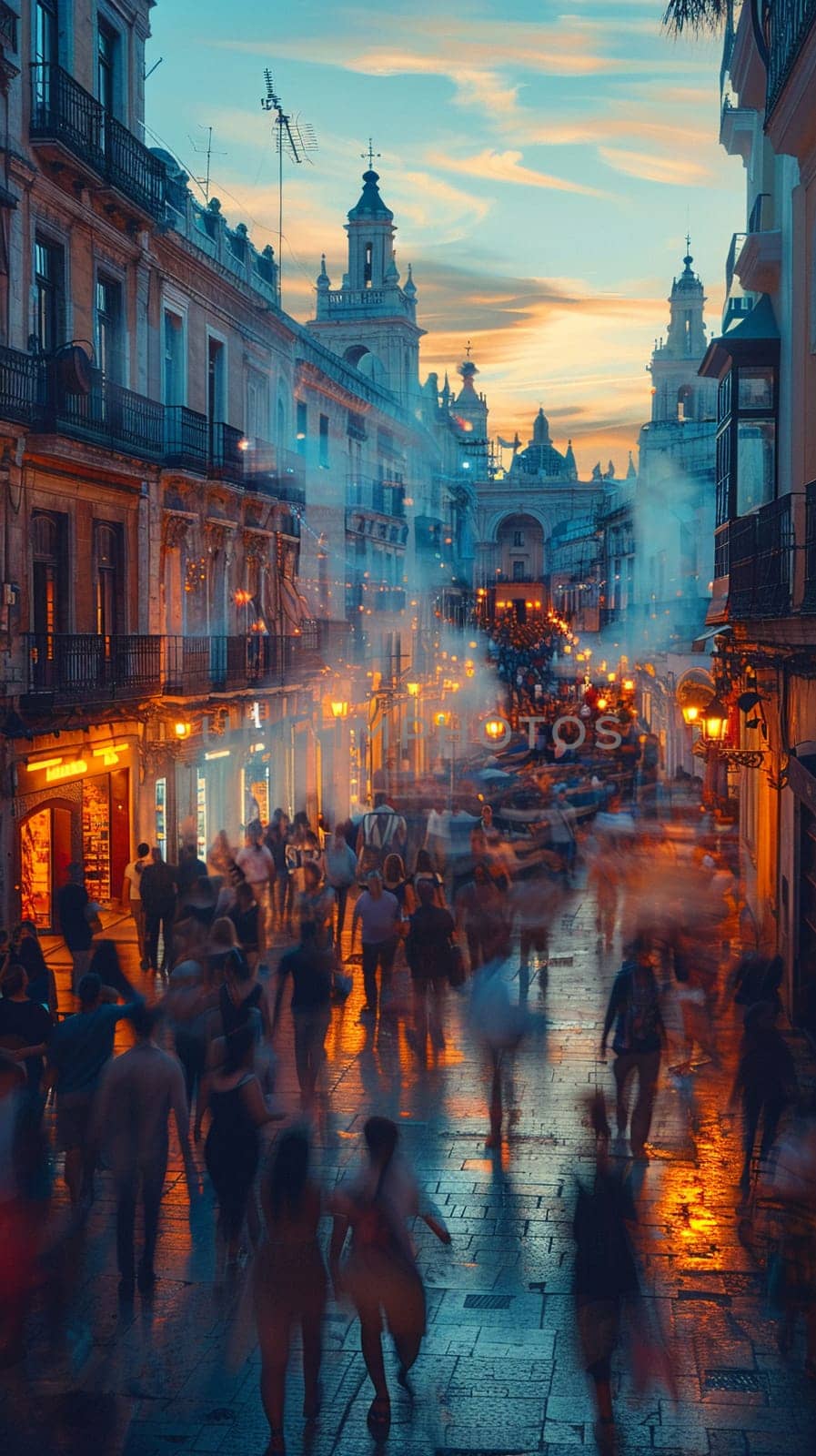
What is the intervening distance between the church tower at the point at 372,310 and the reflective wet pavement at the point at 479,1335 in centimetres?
4775

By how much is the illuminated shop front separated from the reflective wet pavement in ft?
25.4

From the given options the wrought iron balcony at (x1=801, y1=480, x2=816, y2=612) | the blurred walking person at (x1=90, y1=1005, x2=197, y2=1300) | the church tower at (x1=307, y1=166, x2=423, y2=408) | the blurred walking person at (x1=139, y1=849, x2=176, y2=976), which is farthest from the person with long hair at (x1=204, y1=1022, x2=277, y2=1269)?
the church tower at (x1=307, y1=166, x2=423, y2=408)

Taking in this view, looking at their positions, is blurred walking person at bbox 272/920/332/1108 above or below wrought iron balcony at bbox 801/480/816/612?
below

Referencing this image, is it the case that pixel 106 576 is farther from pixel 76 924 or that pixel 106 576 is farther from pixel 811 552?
pixel 811 552

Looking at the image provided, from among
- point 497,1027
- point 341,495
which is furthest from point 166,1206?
point 341,495

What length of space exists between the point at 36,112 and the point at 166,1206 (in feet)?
43.8

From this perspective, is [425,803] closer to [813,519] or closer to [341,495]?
[341,495]

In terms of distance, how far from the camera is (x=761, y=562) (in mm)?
15227

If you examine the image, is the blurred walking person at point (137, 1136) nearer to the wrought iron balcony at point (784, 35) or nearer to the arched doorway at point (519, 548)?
the wrought iron balcony at point (784, 35)

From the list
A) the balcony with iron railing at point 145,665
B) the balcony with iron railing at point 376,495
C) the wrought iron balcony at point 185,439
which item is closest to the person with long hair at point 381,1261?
the balcony with iron railing at point 145,665

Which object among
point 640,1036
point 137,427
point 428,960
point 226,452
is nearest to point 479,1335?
point 640,1036

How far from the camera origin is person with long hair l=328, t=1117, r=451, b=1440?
7.23 meters

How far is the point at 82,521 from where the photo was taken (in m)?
20.3

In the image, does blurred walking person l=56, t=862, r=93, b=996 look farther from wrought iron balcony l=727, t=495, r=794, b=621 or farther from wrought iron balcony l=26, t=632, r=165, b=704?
wrought iron balcony l=727, t=495, r=794, b=621
